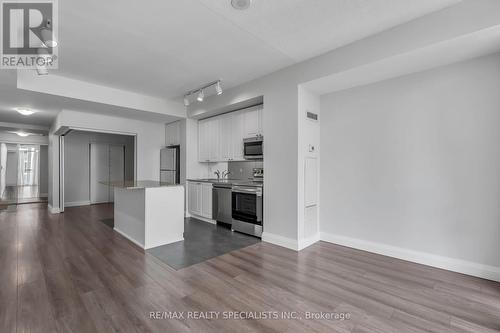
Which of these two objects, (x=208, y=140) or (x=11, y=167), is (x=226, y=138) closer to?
(x=208, y=140)

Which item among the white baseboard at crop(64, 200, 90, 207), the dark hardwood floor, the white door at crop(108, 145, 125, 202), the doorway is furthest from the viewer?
the doorway

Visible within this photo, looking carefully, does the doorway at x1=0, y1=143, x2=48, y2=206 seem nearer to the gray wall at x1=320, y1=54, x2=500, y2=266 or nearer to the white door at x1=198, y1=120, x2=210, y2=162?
the white door at x1=198, y1=120, x2=210, y2=162

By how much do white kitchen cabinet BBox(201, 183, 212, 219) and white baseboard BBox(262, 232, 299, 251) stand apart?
1597 mm

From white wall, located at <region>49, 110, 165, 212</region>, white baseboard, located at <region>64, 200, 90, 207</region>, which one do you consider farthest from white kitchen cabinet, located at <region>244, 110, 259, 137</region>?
white baseboard, located at <region>64, 200, 90, 207</region>

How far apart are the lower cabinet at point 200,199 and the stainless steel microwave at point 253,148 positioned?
1148mm

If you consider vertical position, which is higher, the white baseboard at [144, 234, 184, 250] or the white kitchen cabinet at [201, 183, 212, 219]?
the white kitchen cabinet at [201, 183, 212, 219]

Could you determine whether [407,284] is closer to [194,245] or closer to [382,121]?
[382,121]

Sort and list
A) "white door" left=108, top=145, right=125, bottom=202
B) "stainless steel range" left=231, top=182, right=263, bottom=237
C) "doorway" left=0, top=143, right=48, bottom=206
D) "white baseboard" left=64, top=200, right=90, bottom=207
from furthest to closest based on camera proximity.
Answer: "doorway" left=0, top=143, right=48, bottom=206 < "white door" left=108, top=145, right=125, bottom=202 < "white baseboard" left=64, top=200, right=90, bottom=207 < "stainless steel range" left=231, top=182, right=263, bottom=237

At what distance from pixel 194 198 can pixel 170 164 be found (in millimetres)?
1262

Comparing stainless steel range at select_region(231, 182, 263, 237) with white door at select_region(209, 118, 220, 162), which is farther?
white door at select_region(209, 118, 220, 162)

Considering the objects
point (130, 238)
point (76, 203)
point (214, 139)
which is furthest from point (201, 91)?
point (76, 203)

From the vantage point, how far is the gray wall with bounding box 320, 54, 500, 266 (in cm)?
261

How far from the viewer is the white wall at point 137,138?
5.32 meters

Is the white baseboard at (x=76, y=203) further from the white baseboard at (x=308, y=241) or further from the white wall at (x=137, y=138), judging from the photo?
the white baseboard at (x=308, y=241)
